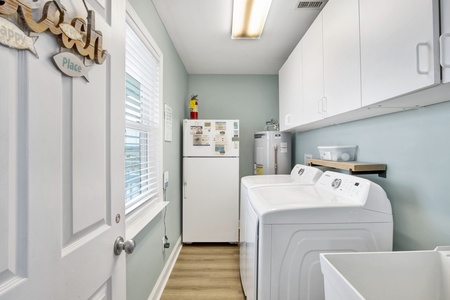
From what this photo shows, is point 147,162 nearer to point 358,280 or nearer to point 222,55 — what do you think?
point 358,280

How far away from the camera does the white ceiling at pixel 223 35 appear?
1.82m

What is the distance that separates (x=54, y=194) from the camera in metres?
0.57

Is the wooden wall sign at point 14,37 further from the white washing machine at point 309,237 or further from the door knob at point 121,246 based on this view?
the white washing machine at point 309,237

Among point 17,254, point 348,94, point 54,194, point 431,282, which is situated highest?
point 348,94

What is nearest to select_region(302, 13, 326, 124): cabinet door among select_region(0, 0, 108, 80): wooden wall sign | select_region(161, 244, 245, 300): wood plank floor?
select_region(0, 0, 108, 80): wooden wall sign

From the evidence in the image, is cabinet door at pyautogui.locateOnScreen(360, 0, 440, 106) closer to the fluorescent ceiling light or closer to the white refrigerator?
the fluorescent ceiling light

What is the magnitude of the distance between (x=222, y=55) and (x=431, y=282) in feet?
8.67

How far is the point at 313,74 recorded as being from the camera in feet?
5.64

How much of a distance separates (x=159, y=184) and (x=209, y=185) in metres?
1.00

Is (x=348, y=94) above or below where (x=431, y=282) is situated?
above

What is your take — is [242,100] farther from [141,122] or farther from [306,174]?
[141,122]

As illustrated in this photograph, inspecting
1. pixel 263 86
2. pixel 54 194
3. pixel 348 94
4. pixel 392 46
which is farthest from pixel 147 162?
pixel 263 86

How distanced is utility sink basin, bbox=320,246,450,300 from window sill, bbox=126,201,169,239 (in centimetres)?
105

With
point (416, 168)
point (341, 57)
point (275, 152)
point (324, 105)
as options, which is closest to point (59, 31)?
point (341, 57)
